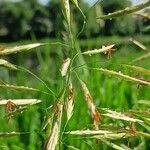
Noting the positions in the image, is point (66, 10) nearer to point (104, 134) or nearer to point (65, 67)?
point (65, 67)

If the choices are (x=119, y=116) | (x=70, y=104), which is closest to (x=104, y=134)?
(x=119, y=116)

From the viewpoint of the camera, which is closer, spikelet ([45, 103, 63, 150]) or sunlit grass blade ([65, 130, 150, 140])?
spikelet ([45, 103, 63, 150])

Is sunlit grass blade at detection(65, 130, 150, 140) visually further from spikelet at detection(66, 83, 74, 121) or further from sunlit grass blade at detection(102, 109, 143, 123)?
spikelet at detection(66, 83, 74, 121)

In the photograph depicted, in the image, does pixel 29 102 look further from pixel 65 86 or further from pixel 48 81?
pixel 48 81

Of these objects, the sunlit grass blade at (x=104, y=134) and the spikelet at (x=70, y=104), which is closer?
the spikelet at (x=70, y=104)

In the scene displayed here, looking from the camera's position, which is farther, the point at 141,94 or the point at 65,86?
the point at 141,94

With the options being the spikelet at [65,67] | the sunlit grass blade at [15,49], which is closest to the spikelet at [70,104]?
the spikelet at [65,67]

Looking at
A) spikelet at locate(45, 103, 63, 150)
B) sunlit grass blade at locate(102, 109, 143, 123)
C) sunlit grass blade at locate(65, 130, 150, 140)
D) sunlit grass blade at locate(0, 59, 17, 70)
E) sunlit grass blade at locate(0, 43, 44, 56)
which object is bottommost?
sunlit grass blade at locate(65, 130, 150, 140)

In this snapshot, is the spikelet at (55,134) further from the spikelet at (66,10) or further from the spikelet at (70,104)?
the spikelet at (66,10)

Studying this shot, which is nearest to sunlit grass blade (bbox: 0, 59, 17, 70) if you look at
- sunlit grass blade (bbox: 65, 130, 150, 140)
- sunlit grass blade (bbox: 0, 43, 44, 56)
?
sunlit grass blade (bbox: 0, 43, 44, 56)

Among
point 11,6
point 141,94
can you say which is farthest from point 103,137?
point 11,6

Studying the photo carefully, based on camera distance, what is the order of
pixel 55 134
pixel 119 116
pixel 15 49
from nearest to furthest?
pixel 55 134
pixel 15 49
pixel 119 116
